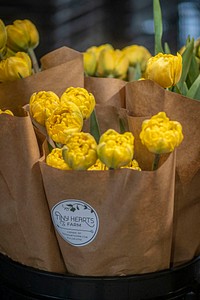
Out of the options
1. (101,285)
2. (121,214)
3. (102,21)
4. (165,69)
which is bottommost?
(102,21)

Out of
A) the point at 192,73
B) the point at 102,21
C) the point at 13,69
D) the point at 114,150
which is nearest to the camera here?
the point at 114,150

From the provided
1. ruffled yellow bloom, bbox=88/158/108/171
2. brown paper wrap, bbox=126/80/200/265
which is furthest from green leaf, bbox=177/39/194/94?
ruffled yellow bloom, bbox=88/158/108/171

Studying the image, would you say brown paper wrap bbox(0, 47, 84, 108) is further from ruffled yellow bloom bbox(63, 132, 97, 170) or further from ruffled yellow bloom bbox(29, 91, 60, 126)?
ruffled yellow bloom bbox(63, 132, 97, 170)

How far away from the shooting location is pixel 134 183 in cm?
72

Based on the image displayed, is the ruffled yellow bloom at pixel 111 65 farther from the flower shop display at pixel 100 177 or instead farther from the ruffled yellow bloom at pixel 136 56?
the flower shop display at pixel 100 177

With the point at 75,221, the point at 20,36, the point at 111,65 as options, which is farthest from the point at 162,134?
the point at 111,65

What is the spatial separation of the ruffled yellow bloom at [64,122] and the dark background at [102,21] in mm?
1444

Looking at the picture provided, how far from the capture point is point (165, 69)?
83cm

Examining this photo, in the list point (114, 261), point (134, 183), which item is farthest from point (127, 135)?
point (114, 261)

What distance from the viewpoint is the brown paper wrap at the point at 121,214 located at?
0.72 metres

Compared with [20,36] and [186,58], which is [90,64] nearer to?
[20,36]

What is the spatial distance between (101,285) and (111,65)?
55 cm

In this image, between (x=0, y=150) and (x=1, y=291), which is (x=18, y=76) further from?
(x=1, y=291)

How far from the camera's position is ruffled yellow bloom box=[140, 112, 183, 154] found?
71 centimetres
